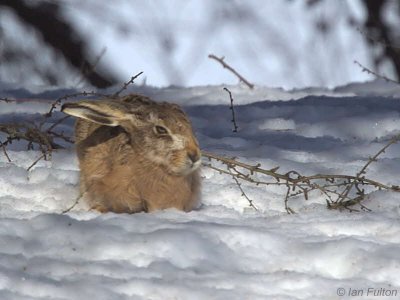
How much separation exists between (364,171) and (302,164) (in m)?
0.41

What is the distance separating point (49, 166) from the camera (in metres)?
6.57

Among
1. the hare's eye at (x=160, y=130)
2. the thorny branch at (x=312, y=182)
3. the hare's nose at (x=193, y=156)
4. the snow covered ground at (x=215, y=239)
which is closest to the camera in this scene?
the snow covered ground at (x=215, y=239)

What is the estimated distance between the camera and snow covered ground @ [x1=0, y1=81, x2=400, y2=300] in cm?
447

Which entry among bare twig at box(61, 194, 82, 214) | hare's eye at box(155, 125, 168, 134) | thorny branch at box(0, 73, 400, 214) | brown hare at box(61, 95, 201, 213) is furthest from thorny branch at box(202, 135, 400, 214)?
bare twig at box(61, 194, 82, 214)

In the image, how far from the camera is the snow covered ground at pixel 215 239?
4469mm

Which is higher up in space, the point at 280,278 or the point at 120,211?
the point at 120,211

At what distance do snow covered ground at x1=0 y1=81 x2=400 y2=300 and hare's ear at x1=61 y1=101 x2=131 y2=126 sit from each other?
46 cm

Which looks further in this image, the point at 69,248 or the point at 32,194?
the point at 32,194

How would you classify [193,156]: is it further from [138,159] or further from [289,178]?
[289,178]

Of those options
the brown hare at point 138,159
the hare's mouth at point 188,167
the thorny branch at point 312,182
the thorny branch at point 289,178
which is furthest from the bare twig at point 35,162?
the hare's mouth at point 188,167

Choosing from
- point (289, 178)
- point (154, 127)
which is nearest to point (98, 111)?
point (154, 127)

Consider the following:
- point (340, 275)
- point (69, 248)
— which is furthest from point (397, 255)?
point (69, 248)

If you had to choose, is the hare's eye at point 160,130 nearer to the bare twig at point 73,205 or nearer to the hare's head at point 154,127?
the hare's head at point 154,127

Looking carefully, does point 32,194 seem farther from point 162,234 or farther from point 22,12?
point 22,12
